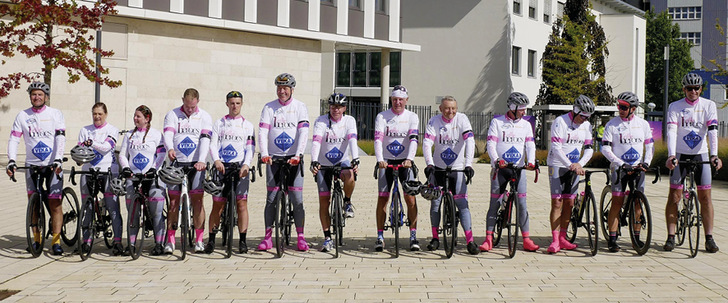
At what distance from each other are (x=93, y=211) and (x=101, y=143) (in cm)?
75

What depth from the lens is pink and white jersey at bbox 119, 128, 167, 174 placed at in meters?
10.1

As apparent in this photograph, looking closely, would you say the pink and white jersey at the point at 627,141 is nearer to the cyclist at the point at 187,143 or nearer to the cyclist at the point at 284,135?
the cyclist at the point at 284,135

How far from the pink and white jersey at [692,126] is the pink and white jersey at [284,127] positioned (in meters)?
4.26

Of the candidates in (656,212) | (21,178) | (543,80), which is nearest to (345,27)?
(543,80)

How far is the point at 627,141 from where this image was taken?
10516 millimetres

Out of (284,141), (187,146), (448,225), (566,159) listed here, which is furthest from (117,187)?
(566,159)

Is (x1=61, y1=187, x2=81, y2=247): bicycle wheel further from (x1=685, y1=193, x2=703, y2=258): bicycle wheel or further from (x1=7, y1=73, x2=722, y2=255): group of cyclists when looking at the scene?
(x1=685, y1=193, x2=703, y2=258): bicycle wheel

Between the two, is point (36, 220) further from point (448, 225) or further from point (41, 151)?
point (448, 225)

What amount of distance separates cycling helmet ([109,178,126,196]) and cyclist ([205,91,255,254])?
3.38ft

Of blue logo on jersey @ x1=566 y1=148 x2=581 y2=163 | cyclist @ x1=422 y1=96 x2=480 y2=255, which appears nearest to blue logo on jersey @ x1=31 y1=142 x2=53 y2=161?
cyclist @ x1=422 y1=96 x2=480 y2=255

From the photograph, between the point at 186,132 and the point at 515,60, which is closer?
the point at 186,132

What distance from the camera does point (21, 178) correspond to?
72.3 feet

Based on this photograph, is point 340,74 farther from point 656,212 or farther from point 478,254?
point 478,254

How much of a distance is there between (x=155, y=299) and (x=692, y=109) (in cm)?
662
